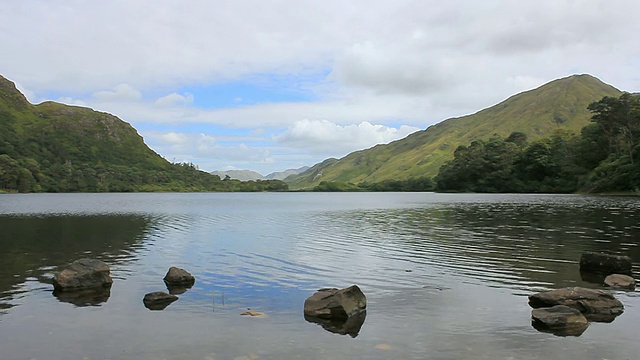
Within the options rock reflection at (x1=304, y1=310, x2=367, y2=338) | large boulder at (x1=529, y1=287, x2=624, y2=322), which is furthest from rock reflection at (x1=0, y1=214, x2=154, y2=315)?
large boulder at (x1=529, y1=287, x2=624, y2=322)

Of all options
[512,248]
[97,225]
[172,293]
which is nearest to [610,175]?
[512,248]

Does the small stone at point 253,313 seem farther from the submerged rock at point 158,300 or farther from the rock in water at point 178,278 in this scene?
the rock in water at point 178,278

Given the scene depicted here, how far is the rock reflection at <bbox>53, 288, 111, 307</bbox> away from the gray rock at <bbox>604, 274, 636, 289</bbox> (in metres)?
28.1

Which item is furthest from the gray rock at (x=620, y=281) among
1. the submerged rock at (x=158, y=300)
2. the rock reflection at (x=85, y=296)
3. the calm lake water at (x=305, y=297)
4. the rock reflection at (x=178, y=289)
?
the rock reflection at (x=85, y=296)

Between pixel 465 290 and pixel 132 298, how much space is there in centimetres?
1827

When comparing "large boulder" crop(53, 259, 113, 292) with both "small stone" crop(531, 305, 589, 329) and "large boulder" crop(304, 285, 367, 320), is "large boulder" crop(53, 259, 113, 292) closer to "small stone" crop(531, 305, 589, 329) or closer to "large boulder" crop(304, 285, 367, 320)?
"large boulder" crop(304, 285, 367, 320)

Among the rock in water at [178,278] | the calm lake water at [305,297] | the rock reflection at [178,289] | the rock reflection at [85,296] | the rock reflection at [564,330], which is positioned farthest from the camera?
the rock in water at [178,278]

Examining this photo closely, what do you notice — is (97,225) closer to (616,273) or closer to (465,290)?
(465,290)

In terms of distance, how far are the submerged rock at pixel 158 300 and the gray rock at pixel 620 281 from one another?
Answer: 964 inches

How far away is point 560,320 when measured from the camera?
1914 cm

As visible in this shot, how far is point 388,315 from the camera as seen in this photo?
21.1 meters

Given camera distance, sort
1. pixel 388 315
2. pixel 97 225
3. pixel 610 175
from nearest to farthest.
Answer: pixel 388 315 < pixel 97 225 < pixel 610 175

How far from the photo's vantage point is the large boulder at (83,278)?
26453 mm

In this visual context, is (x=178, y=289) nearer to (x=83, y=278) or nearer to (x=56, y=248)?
(x=83, y=278)
